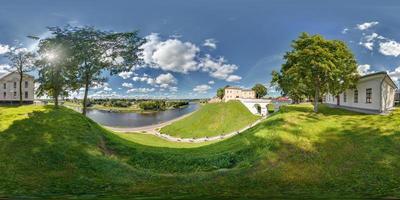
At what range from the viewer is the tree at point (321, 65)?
32.7 metres

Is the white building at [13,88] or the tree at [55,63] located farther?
the white building at [13,88]

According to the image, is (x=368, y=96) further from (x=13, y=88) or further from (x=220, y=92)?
(x=220, y=92)

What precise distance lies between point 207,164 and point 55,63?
22.7 metres

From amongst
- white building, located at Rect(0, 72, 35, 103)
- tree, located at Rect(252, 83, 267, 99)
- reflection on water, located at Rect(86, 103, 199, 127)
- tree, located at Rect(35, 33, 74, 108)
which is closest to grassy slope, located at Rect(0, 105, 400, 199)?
tree, located at Rect(35, 33, 74, 108)

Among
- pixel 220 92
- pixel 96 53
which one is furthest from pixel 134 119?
pixel 96 53

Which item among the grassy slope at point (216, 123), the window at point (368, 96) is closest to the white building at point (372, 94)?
the window at point (368, 96)

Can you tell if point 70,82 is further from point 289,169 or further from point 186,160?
A: point 289,169

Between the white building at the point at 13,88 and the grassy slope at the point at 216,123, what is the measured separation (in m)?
30.5

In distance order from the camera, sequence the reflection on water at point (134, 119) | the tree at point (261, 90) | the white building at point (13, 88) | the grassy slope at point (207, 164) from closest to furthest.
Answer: the grassy slope at point (207, 164), the white building at point (13, 88), the reflection on water at point (134, 119), the tree at point (261, 90)

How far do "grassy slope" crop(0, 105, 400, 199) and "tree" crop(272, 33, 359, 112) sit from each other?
10522 millimetres

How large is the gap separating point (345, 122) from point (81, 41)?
2813 cm

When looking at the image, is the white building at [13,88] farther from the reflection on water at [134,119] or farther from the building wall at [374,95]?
the building wall at [374,95]

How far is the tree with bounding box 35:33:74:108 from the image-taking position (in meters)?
31.5

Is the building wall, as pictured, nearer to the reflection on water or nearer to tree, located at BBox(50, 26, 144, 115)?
tree, located at BBox(50, 26, 144, 115)
